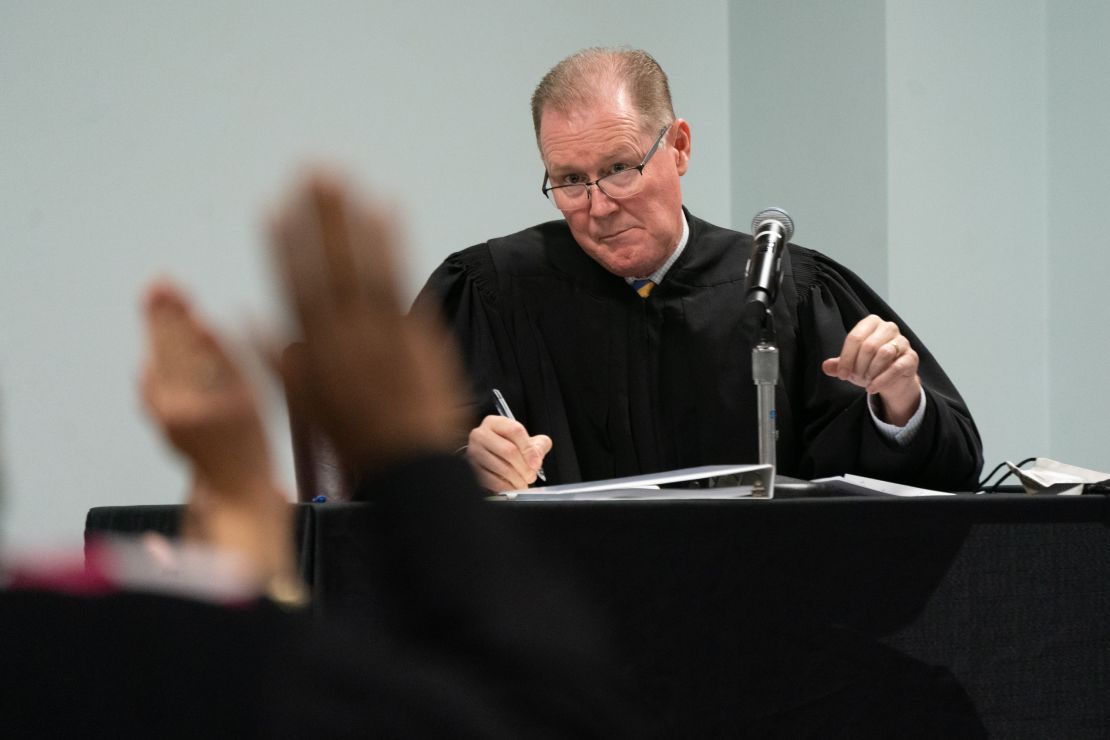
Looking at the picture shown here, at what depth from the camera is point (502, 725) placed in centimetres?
58

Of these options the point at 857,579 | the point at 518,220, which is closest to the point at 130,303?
the point at 518,220

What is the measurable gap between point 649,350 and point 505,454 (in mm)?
805

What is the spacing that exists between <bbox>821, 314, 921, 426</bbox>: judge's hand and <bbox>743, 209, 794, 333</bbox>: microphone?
19 centimetres

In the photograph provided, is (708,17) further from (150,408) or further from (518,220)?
(150,408)

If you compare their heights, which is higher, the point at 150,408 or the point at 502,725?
the point at 150,408

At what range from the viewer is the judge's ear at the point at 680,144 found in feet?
8.46

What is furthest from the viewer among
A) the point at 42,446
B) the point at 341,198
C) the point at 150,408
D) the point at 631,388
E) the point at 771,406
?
the point at 42,446

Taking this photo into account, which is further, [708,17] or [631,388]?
[708,17]

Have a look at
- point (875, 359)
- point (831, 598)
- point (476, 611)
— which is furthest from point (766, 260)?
point (476, 611)

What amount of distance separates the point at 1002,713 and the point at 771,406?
1.62 feet

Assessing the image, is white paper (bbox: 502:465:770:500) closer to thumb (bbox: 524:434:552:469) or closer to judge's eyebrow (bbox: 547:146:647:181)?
thumb (bbox: 524:434:552:469)

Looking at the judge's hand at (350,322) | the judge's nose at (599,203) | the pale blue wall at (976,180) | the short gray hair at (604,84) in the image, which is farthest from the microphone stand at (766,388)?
the pale blue wall at (976,180)

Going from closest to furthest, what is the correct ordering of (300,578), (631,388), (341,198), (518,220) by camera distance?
(341,198) → (300,578) → (631,388) → (518,220)

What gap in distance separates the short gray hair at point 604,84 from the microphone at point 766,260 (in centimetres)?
81
